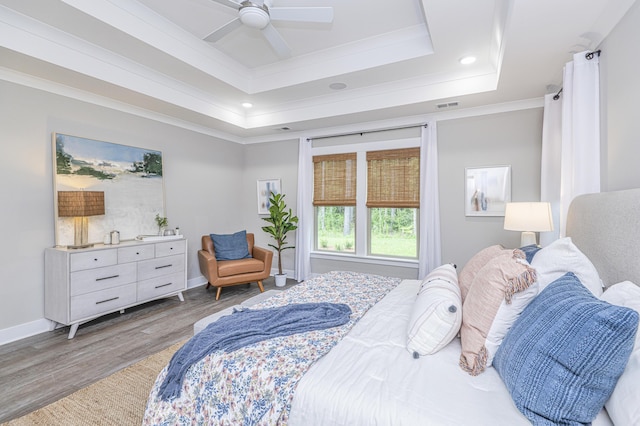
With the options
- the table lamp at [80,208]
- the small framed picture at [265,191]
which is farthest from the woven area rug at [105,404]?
the small framed picture at [265,191]

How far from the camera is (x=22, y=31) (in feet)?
8.34

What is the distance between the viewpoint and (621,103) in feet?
6.44

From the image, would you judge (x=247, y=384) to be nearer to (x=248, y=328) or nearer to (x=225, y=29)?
(x=248, y=328)

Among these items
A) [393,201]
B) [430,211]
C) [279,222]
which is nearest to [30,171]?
[279,222]

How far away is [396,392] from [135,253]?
345cm

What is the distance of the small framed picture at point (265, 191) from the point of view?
551 cm

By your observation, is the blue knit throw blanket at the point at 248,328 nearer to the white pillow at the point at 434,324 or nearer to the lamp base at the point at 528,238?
the white pillow at the point at 434,324

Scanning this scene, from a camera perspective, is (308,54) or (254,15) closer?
(254,15)

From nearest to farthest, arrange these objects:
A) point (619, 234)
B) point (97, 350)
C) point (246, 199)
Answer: point (619, 234), point (97, 350), point (246, 199)

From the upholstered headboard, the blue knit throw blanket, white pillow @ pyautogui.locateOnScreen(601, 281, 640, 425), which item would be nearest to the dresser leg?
the blue knit throw blanket

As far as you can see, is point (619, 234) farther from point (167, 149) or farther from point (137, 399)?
point (167, 149)

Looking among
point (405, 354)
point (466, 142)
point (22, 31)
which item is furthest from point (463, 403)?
point (22, 31)

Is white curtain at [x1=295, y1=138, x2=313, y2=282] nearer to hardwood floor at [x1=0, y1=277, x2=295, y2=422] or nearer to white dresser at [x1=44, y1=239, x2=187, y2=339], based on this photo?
hardwood floor at [x1=0, y1=277, x2=295, y2=422]

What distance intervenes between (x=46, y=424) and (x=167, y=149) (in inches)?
138
